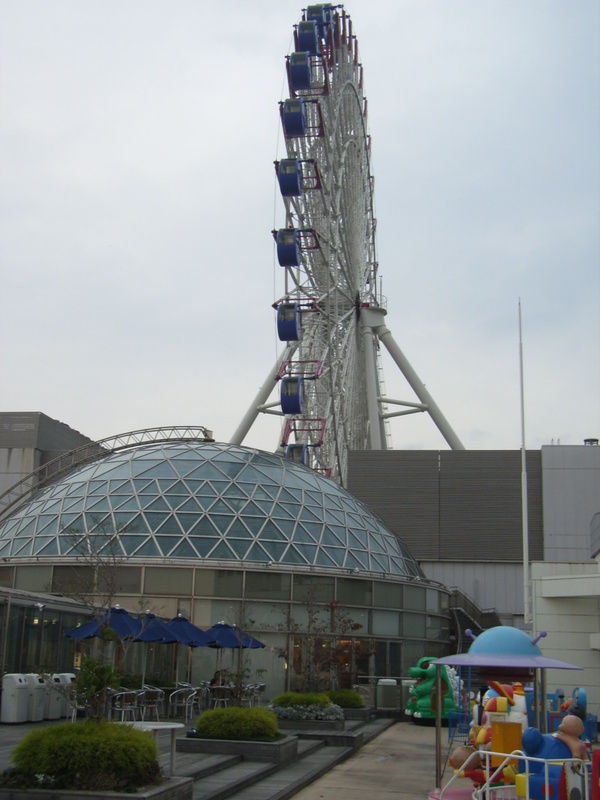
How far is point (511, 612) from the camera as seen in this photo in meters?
57.5

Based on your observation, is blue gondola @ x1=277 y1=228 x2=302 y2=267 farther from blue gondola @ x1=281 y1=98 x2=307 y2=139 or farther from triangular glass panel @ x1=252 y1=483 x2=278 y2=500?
triangular glass panel @ x1=252 y1=483 x2=278 y2=500

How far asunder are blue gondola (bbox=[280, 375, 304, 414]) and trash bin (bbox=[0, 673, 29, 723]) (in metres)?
26.9

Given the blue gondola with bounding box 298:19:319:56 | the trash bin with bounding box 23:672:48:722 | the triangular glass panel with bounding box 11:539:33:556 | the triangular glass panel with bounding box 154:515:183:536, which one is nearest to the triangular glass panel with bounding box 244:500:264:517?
the triangular glass panel with bounding box 154:515:183:536

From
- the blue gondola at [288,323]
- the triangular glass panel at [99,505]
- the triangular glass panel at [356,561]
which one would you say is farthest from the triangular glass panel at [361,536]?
the blue gondola at [288,323]

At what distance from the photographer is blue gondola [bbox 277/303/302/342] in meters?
51.1

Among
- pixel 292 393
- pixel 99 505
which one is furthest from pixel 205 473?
pixel 292 393

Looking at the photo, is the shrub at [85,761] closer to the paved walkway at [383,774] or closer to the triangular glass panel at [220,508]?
the paved walkway at [383,774]

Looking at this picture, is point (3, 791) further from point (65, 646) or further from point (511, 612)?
point (511, 612)

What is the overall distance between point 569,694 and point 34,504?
2428cm

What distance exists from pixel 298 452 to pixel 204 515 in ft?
45.5

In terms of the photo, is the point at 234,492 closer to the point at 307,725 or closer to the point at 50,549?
the point at 50,549

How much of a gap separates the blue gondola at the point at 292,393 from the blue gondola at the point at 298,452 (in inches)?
84.5

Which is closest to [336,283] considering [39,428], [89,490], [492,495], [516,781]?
[492,495]

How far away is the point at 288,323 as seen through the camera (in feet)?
168
